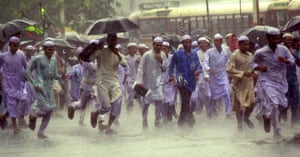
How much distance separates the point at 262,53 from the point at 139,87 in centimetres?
320

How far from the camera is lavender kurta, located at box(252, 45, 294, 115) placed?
11.3 meters

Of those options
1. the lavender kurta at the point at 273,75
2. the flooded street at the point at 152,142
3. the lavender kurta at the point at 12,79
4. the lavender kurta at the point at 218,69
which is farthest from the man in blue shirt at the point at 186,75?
the lavender kurta at the point at 12,79

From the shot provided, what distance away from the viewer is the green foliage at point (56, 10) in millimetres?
25248

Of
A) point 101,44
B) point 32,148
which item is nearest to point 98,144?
point 32,148

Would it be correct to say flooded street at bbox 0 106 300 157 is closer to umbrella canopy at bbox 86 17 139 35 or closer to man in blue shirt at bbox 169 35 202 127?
man in blue shirt at bbox 169 35 202 127

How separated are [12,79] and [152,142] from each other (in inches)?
145

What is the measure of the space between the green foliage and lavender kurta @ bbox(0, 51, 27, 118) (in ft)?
36.6

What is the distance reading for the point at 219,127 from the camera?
13.8 meters

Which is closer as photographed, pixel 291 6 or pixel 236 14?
pixel 291 6

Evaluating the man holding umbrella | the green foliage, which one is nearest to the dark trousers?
the man holding umbrella

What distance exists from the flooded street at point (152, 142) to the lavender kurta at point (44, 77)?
0.59 metres

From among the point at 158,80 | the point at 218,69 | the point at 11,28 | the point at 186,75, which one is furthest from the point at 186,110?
the point at 11,28

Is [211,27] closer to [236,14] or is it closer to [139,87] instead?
[236,14]

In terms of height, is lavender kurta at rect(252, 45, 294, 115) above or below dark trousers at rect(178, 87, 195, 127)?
above
